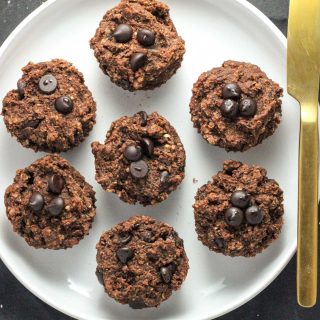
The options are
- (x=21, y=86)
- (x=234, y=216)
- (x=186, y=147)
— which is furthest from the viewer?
(x=186, y=147)

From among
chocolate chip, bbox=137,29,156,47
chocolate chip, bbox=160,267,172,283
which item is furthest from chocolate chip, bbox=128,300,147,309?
chocolate chip, bbox=137,29,156,47

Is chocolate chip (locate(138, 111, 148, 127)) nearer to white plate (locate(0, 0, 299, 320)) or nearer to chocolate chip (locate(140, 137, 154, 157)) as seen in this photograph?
chocolate chip (locate(140, 137, 154, 157))

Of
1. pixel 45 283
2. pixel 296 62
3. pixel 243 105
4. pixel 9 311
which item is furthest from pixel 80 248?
pixel 296 62

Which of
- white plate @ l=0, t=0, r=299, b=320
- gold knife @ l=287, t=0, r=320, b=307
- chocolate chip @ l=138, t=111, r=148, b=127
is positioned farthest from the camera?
white plate @ l=0, t=0, r=299, b=320

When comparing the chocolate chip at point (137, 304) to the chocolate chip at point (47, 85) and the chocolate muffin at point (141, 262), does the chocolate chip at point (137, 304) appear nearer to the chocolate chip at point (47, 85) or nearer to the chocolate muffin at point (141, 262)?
the chocolate muffin at point (141, 262)

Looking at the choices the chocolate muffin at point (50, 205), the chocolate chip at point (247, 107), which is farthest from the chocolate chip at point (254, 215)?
the chocolate muffin at point (50, 205)

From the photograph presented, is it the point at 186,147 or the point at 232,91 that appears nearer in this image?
the point at 232,91

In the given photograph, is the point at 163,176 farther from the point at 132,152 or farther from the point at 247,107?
the point at 247,107

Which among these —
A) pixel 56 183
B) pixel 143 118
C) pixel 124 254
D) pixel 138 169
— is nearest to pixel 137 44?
pixel 143 118
